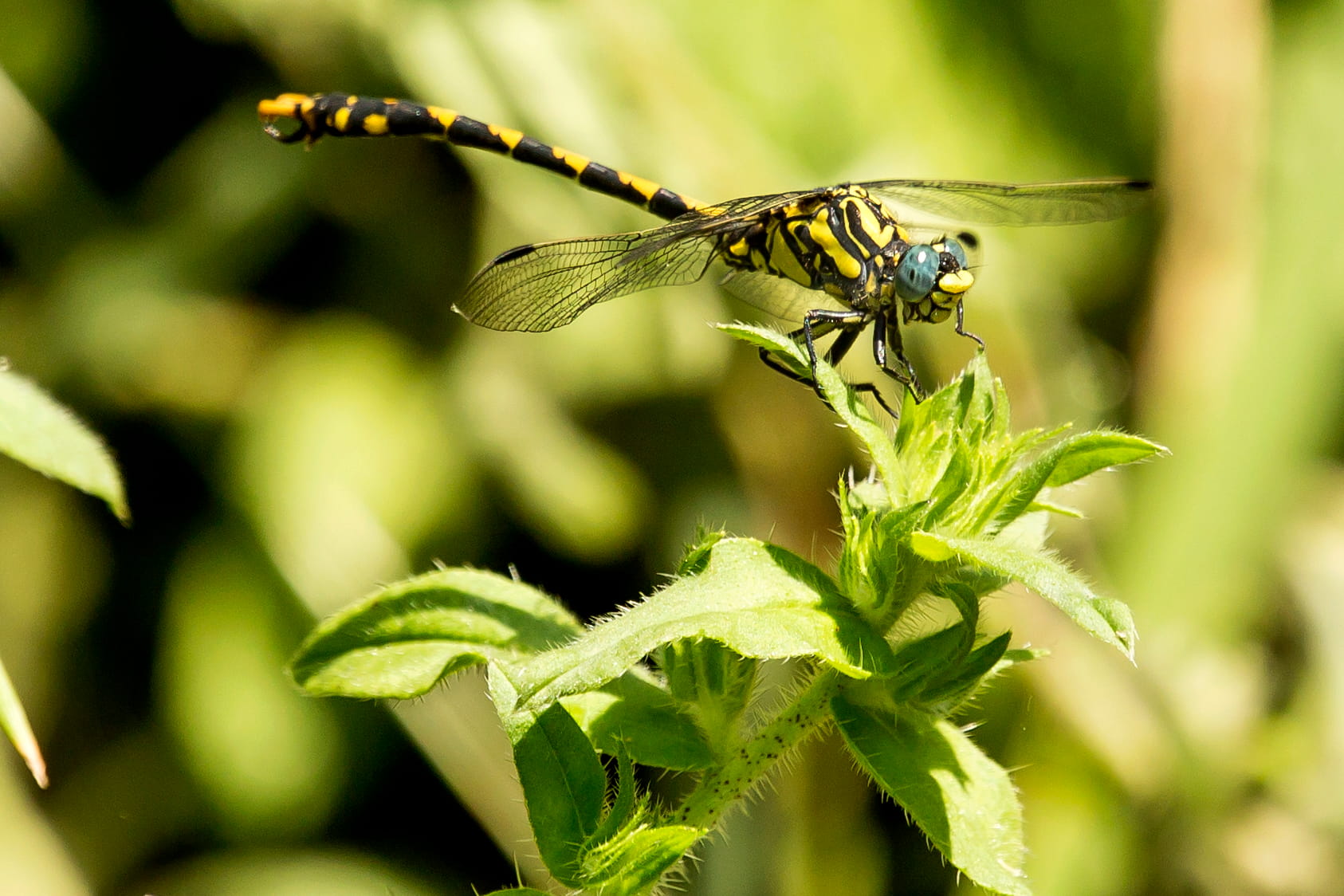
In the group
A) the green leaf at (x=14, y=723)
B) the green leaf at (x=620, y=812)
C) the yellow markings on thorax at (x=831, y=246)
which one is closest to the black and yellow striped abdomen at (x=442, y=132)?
the yellow markings on thorax at (x=831, y=246)

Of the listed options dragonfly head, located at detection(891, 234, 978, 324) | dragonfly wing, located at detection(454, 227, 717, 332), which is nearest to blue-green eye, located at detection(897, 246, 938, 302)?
dragonfly head, located at detection(891, 234, 978, 324)

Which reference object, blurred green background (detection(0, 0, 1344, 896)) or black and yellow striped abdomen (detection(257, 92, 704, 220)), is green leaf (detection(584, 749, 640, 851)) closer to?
black and yellow striped abdomen (detection(257, 92, 704, 220))

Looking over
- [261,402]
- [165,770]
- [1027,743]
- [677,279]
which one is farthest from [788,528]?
[165,770]

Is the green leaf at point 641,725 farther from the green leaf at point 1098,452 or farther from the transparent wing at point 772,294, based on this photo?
the transparent wing at point 772,294

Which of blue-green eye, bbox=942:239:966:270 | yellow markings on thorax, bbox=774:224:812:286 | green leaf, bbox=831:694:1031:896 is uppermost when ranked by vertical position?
blue-green eye, bbox=942:239:966:270

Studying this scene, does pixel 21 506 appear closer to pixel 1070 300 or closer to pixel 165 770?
pixel 165 770

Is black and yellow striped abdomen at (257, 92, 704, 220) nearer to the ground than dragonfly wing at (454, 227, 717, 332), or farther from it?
farther from it

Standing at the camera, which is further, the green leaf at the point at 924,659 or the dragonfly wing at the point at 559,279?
the dragonfly wing at the point at 559,279
